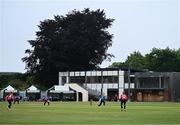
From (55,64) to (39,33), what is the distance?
870 centimetres

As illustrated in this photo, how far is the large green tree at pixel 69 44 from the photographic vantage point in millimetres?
117500

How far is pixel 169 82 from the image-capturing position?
406 ft

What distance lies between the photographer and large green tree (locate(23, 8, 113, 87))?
117500 mm

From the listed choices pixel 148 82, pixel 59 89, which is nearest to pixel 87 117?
pixel 59 89

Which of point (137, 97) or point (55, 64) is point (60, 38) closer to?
point (55, 64)

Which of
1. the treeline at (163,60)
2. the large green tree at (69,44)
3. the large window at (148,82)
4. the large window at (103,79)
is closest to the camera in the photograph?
the large green tree at (69,44)

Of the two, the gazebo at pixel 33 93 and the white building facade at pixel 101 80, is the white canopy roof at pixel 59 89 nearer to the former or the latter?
the white building facade at pixel 101 80

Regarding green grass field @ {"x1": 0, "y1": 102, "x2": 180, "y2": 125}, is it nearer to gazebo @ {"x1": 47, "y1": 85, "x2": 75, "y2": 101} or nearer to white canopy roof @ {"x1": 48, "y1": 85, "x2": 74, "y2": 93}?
white canopy roof @ {"x1": 48, "y1": 85, "x2": 74, "y2": 93}

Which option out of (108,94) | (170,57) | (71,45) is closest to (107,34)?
(71,45)

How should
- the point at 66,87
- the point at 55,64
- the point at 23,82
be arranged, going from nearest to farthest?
the point at 55,64 → the point at 66,87 → the point at 23,82

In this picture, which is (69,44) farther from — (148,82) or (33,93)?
(148,82)

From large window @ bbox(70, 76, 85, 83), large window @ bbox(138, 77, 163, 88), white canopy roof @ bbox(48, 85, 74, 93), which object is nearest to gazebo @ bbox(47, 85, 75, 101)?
white canopy roof @ bbox(48, 85, 74, 93)

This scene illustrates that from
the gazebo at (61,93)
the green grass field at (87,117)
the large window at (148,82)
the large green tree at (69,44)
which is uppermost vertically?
the large green tree at (69,44)

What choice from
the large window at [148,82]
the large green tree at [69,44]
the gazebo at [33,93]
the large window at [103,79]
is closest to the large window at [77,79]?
the large window at [103,79]
